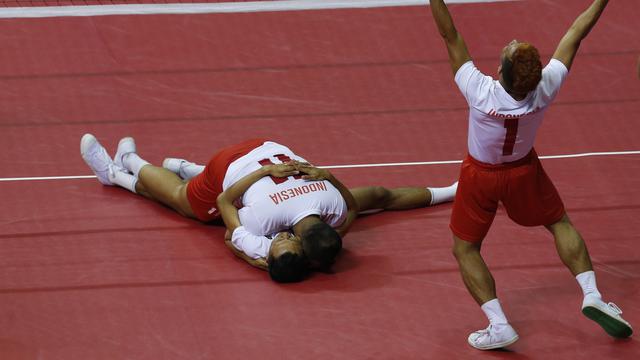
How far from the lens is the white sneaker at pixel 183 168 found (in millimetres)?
9273

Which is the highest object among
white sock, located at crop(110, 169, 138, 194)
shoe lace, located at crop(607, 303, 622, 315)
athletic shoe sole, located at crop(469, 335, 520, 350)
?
shoe lace, located at crop(607, 303, 622, 315)

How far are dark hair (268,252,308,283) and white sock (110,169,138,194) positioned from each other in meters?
1.70

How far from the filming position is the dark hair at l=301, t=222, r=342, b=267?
7895mm

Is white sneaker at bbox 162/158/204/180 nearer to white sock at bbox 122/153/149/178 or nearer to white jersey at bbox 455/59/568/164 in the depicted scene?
white sock at bbox 122/153/149/178

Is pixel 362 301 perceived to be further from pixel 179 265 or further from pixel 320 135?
pixel 320 135

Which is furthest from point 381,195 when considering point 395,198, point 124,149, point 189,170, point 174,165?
point 124,149

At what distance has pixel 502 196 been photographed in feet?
23.4

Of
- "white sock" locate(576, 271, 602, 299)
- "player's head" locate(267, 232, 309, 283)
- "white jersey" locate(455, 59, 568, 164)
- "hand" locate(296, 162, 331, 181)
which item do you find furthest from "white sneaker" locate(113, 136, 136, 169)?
"white sock" locate(576, 271, 602, 299)

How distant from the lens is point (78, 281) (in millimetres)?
8109

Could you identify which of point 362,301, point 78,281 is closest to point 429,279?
point 362,301

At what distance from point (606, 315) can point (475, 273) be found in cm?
77

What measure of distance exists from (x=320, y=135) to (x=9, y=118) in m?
2.59

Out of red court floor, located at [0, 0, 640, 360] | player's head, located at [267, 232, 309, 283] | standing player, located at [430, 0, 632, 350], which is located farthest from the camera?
player's head, located at [267, 232, 309, 283]

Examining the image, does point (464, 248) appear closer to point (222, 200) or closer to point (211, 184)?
point (222, 200)
